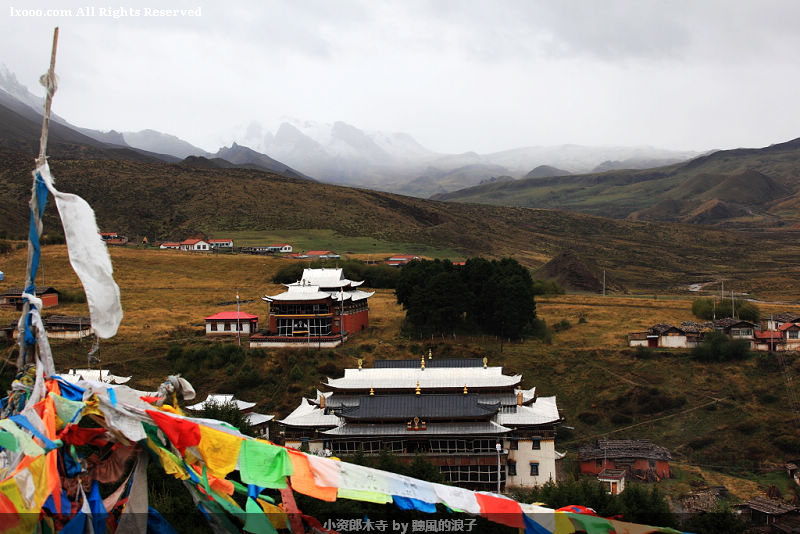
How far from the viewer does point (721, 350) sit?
45.8 meters

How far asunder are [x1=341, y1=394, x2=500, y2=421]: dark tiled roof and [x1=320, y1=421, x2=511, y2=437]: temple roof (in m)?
0.36

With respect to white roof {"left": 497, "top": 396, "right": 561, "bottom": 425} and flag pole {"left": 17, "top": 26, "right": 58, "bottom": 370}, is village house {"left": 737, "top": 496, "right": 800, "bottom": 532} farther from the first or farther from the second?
flag pole {"left": 17, "top": 26, "right": 58, "bottom": 370}

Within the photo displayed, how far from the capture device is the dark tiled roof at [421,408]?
31.9m

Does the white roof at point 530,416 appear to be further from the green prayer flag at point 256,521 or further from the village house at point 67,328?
the village house at point 67,328

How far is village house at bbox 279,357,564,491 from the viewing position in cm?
3119

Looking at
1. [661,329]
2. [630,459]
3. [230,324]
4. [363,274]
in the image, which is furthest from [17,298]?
[661,329]

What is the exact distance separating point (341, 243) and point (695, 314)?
7421 centimetres

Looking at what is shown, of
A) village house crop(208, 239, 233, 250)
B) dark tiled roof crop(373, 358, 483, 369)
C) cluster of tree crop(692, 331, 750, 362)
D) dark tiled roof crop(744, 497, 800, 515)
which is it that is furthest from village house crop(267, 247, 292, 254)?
dark tiled roof crop(744, 497, 800, 515)

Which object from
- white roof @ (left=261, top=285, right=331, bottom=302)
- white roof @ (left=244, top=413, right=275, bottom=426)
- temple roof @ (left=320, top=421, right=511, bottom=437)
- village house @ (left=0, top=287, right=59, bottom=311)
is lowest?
white roof @ (left=244, top=413, right=275, bottom=426)

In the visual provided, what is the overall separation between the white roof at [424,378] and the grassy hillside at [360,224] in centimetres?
7646

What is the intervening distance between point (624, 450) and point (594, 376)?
10.7 metres

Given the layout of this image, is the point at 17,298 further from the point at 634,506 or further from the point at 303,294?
the point at 634,506

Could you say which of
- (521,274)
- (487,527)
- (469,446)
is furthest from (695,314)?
(487,527)

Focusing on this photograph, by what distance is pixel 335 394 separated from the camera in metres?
35.2
